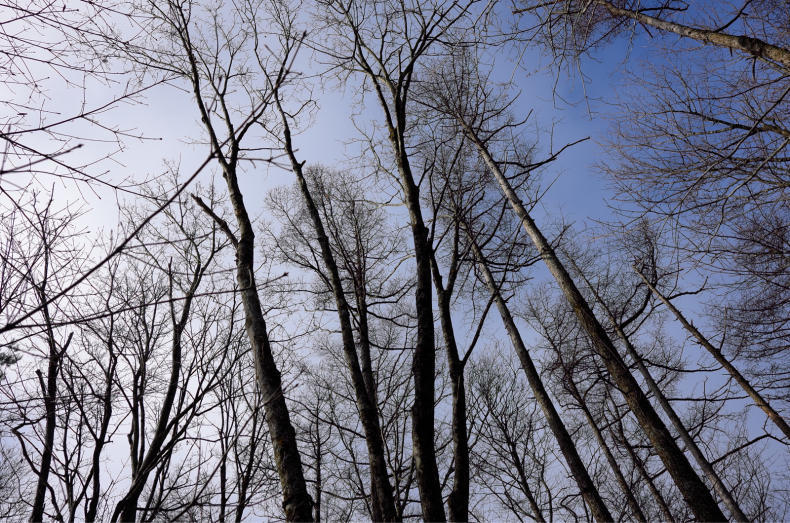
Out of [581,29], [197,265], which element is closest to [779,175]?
[581,29]

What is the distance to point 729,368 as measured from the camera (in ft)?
25.0

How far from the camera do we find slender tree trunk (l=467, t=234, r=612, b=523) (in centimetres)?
537

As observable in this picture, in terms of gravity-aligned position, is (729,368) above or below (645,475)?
above

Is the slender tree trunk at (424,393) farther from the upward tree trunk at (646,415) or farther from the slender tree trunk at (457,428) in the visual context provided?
the upward tree trunk at (646,415)

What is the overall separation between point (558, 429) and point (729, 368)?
459 cm

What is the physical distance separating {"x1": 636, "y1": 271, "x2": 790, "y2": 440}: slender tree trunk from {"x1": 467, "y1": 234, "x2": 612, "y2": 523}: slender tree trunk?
3460mm

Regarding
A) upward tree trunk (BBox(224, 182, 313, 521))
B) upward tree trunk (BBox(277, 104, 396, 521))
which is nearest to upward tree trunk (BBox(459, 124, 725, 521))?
upward tree trunk (BBox(277, 104, 396, 521))

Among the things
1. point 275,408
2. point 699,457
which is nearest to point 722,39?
point 275,408

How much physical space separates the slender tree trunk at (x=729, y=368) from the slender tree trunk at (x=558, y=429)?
346 cm

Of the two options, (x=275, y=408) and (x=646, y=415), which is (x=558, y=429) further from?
(x=275, y=408)

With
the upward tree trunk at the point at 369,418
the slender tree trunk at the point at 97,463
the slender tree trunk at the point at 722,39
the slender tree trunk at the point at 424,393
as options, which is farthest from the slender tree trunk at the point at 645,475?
the slender tree trunk at the point at 97,463

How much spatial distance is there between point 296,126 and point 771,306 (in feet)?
30.9

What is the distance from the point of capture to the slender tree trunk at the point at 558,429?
17.6 feet

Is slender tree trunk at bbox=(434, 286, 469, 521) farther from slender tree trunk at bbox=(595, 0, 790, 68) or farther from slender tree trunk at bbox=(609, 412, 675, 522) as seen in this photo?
slender tree trunk at bbox=(609, 412, 675, 522)
